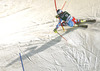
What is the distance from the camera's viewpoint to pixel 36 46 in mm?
4262

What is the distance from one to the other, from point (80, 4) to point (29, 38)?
2696 millimetres

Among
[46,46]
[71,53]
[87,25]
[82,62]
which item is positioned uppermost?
[87,25]

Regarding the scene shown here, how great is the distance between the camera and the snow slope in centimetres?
Result: 395

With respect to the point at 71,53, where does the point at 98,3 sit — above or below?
above

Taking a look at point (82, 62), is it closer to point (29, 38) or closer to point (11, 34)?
point (29, 38)

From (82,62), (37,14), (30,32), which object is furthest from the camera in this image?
(37,14)

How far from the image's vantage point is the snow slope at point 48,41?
13.0ft

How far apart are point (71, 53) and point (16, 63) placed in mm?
2291

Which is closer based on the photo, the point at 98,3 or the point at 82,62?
the point at 82,62

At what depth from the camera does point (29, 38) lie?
4402 millimetres

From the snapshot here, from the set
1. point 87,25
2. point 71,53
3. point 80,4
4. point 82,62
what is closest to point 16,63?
point 71,53

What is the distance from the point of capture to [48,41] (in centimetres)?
421

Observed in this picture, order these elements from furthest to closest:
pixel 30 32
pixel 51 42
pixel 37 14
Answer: pixel 37 14, pixel 30 32, pixel 51 42

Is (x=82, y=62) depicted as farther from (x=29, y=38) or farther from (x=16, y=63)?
(x=16, y=63)
